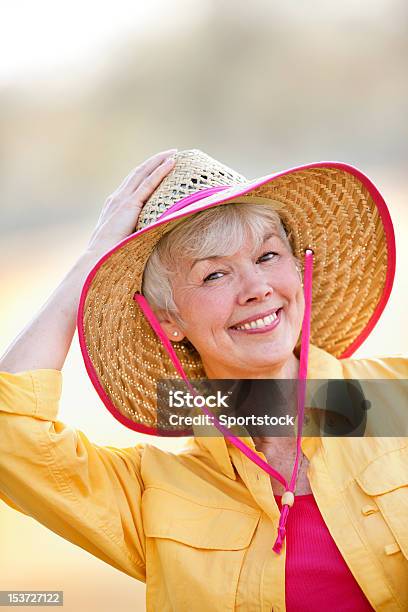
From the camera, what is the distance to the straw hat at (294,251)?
182 centimetres

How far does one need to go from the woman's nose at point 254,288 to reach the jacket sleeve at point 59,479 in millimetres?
425

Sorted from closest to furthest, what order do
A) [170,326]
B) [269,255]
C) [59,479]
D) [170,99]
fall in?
1. [59,479]
2. [269,255]
3. [170,326]
4. [170,99]

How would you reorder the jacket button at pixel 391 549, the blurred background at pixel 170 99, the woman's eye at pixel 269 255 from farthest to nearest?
the blurred background at pixel 170 99 → the woman's eye at pixel 269 255 → the jacket button at pixel 391 549

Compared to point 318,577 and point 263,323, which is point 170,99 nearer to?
point 263,323

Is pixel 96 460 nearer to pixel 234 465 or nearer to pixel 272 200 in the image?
pixel 234 465

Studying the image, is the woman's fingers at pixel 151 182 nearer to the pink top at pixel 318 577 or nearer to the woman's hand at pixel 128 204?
the woman's hand at pixel 128 204

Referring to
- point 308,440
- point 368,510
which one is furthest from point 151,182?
point 368,510

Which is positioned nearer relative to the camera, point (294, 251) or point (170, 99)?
point (294, 251)

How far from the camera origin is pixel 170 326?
192 centimetres

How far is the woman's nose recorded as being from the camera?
68.8 inches

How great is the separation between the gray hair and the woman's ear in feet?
0.05

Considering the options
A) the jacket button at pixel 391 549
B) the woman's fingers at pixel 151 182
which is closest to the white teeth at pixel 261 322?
the woman's fingers at pixel 151 182

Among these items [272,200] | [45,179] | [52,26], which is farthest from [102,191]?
[272,200]

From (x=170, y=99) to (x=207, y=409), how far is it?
5.06 metres
